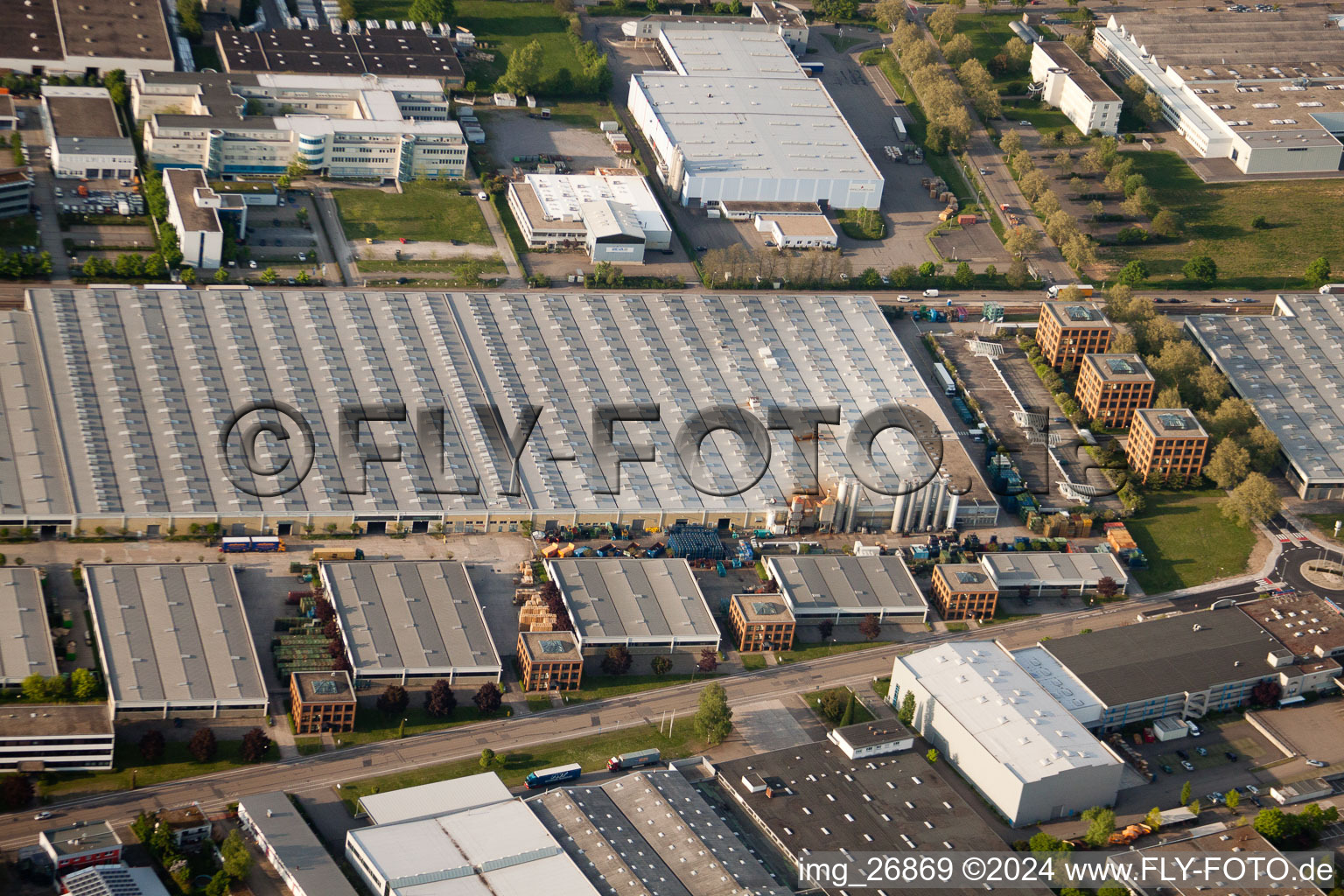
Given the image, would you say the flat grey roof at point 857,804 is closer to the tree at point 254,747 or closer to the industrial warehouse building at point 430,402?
the industrial warehouse building at point 430,402

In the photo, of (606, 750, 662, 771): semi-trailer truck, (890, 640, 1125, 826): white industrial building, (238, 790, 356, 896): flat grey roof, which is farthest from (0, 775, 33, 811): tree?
(890, 640, 1125, 826): white industrial building

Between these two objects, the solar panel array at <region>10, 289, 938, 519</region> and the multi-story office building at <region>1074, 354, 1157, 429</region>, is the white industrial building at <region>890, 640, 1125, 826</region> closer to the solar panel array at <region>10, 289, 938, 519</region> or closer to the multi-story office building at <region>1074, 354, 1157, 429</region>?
the solar panel array at <region>10, 289, 938, 519</region>

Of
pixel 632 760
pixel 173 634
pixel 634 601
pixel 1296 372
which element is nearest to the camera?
pixel 632 760

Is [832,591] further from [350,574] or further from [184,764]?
[184,764]

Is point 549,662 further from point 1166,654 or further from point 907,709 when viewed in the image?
point 1166,654

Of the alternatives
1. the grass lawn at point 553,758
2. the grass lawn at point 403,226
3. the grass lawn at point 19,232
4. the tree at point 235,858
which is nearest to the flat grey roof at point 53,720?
the tree at point 235,858

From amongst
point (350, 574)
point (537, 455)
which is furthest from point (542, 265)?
point (350, 574)

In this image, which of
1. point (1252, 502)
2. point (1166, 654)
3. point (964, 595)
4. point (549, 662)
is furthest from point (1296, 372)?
point (549, 662)

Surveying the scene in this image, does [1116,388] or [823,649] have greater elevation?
[1116,388]
